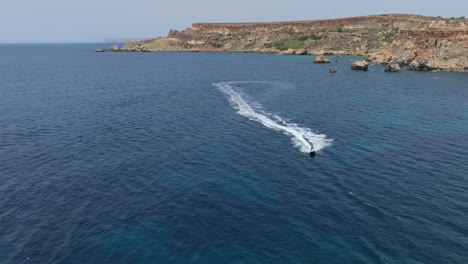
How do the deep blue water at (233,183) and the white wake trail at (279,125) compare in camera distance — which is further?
the white wake trail at (279,125)

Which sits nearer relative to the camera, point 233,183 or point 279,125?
point 233,183

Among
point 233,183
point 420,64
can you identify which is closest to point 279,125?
point 233,183

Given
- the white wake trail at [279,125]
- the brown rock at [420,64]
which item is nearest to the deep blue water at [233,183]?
the white wake trail at [279,125]

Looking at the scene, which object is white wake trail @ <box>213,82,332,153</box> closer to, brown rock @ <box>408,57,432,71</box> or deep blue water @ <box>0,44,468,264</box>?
deep blue water @ <box>0,44,468,264</box>

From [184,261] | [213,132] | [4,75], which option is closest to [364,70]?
[213,132]

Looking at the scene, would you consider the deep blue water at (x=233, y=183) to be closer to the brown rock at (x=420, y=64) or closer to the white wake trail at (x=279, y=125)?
the white wake trail at (x=279, y=125)

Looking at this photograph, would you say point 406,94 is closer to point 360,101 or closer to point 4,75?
point 360,101

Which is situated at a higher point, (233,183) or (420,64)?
(420,64)

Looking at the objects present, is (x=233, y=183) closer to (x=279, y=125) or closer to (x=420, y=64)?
(x=279, y=125)
